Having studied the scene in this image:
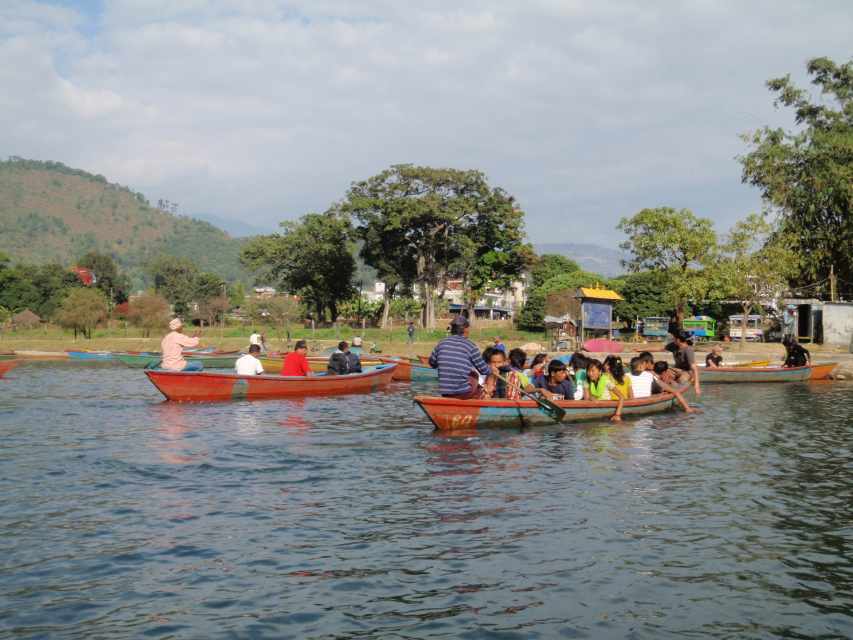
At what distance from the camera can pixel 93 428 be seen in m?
17.3

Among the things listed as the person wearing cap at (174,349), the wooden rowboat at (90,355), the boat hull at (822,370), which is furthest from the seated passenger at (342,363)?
the wooden rowboat at (90,355)

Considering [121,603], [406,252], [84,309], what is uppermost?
[406,252]

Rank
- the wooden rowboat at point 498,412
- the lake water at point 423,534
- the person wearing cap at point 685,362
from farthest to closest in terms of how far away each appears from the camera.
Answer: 1. the person wearing cap at point 685,362
2. the wooden rowboat at point 498,412
3. the lake water at point 423,534

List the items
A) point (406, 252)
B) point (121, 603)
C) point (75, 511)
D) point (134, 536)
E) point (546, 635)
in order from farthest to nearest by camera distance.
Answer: point (406, 252)
point (75, 511)
point (134, 536)
point (121, 603)
point (546, 635)

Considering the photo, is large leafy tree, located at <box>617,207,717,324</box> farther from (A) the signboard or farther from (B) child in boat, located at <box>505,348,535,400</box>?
(B) child in boat, located at <box>505,348,535,400</box>

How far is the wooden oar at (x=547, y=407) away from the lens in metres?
16.4

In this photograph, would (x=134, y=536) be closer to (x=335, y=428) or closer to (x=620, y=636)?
(x=620, y=636)

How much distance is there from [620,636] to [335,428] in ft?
37.6

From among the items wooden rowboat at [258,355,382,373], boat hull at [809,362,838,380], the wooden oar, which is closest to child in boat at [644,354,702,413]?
the wooden oar

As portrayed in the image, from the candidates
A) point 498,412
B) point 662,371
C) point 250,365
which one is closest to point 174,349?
point 250,365

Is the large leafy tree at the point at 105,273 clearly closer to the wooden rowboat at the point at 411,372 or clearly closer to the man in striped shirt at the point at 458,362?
the wooden rowboat at the point at 411,372

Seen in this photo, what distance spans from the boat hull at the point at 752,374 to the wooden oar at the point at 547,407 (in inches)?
512

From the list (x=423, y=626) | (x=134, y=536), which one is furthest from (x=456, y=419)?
(x=423, y=626)

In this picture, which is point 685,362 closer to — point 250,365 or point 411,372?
point 250,365
